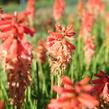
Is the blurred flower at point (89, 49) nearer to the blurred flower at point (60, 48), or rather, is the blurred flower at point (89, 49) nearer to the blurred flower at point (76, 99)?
the blurred flower at point (60, 48)

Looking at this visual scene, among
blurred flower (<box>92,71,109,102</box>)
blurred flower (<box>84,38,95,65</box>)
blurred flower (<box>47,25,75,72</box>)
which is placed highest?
blurred flower (<box>47,25,75,72</box>)

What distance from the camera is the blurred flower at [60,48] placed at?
127 inches

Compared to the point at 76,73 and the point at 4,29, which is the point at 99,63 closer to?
the point at 76,73

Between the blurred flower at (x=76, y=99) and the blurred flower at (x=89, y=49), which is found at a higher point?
the blurred flower at (x=76, y=99)

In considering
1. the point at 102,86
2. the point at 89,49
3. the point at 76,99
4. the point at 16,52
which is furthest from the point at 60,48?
the point at 89,49

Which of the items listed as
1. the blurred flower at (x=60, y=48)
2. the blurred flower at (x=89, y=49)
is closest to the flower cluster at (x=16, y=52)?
the blurred flower at (x=60, y=48)

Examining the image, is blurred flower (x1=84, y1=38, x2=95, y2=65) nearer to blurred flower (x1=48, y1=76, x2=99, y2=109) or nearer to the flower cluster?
the flower cluster

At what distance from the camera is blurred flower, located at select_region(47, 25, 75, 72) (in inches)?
127

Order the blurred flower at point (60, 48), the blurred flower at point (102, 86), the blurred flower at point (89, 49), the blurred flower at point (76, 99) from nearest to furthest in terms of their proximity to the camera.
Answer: the blurred flower at point (76, 99), the blurred flower at point (102, 86), the blurred flower at point (60, 48), the blurred flower at point (89, 49)

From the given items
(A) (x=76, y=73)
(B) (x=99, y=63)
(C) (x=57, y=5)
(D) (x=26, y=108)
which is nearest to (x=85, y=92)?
(D) (x=26, y=108)

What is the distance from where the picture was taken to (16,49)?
102 inches

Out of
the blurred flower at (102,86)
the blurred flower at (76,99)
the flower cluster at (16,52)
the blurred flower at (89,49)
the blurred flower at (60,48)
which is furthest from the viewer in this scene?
the blurred flower at (89,49)

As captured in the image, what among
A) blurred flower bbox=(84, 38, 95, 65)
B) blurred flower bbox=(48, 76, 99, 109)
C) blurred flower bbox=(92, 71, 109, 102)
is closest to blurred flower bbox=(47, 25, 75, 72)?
blurred flower bbox=(92, 71, 109, 102)

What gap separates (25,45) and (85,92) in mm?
573
